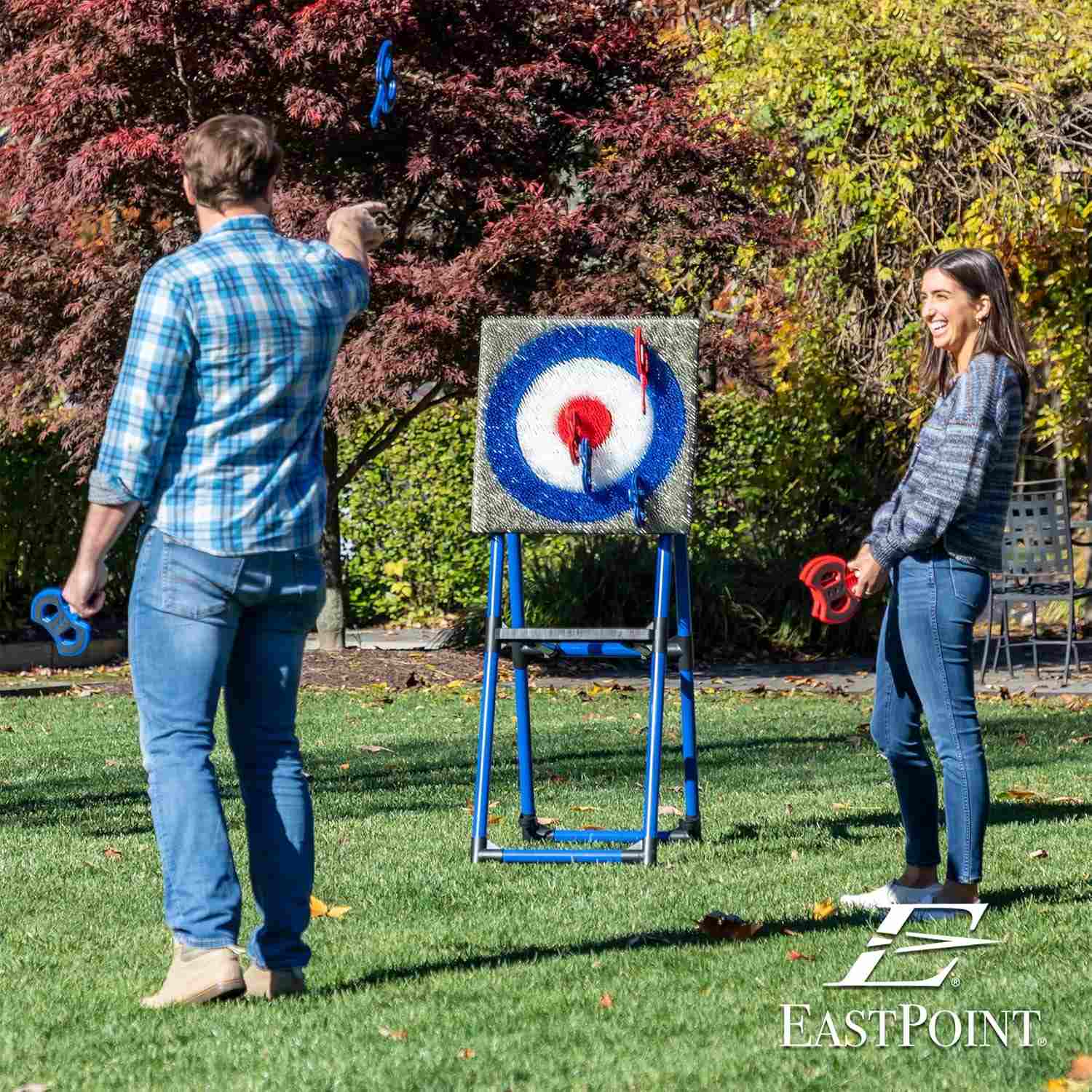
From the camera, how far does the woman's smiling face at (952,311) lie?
15.3ft

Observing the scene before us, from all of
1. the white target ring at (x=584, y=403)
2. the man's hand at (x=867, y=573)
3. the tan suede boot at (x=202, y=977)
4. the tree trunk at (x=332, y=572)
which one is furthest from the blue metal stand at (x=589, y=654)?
the tree trunk at (x=332, y=572)

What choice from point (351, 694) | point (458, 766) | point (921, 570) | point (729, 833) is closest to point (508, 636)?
point (729, 833)

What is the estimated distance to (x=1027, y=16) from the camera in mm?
14094

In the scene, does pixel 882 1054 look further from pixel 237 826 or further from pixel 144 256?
pixel 144 256

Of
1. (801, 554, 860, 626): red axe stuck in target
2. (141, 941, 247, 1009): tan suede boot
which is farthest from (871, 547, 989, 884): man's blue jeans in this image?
(141, 941, 247, 1009): tan suede boot

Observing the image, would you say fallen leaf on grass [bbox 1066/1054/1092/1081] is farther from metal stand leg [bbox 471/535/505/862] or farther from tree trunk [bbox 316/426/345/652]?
tree trunk [bbox 316/426/345/652]

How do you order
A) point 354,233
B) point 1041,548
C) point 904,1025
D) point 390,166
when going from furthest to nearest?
1. point 390,166
2. point 1041,548
3. point 354,233
4. point 904,1025

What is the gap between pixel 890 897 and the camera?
191 inches

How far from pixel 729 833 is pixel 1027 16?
1002 cm

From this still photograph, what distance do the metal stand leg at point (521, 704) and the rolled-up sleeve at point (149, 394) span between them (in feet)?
7.53

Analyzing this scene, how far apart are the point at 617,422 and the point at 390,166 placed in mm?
6286

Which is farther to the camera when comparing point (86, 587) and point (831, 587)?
point (831, 587)

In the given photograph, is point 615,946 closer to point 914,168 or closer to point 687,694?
point 687,694

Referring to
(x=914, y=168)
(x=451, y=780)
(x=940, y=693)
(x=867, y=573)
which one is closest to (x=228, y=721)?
(x=867, y=573)
